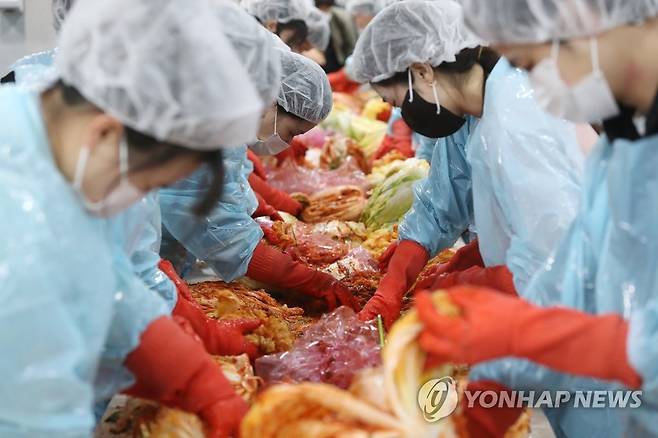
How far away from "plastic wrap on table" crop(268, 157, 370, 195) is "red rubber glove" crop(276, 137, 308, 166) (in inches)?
2.4

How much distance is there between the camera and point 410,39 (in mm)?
2830

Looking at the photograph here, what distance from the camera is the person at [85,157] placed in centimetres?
153

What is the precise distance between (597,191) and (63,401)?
1299 mm

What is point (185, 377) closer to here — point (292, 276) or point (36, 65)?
point (36, 65)

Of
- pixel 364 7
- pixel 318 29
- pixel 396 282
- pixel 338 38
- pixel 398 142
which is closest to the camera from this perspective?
pixel 396 282

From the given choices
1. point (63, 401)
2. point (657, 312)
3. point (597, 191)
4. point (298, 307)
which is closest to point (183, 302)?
point (298, 307)

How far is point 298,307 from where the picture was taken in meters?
3.28

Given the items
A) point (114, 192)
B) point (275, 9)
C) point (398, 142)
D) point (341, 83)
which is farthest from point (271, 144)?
point (341, 83)

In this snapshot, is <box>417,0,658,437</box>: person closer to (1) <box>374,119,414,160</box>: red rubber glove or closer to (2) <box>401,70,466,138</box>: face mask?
(2) <box>401,70,466,138</box>: face mask

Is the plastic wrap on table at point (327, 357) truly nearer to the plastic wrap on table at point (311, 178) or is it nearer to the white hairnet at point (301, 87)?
the white hairnet at point (301, 87)

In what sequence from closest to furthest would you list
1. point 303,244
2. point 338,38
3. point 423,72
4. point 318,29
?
point 423,72 < point 303,244 < point 318,29 < point 338,38

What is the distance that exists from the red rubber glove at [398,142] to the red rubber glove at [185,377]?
3.85m

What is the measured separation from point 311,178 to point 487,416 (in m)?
3.22

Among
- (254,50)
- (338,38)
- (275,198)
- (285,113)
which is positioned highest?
(254,50)
